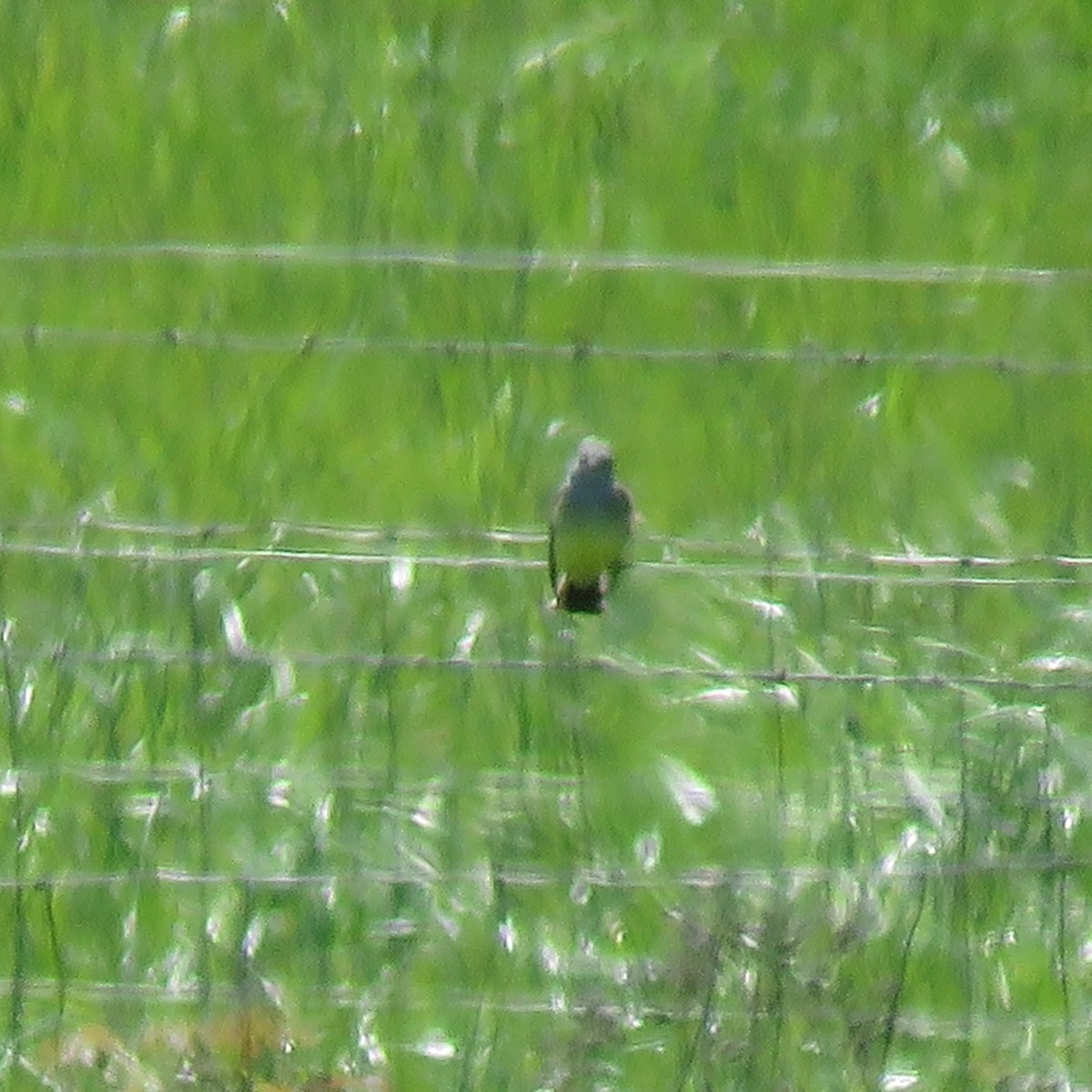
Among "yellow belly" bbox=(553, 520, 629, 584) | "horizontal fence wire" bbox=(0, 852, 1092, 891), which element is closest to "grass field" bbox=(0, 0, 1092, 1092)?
"horizontal fence wire" bbox=(0, 852, 1092, 891)

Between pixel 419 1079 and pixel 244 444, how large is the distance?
1.56 m

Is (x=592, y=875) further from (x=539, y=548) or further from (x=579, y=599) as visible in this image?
(x=539, y=548)

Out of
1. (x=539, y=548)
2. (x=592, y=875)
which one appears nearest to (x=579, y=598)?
(x=592, y=875)

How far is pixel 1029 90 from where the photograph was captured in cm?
667

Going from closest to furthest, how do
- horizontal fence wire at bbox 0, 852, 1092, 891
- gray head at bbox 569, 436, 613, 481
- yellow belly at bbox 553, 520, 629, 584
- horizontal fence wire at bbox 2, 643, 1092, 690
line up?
horizontal fence wire at bbox 0, 852, 1092, 891 < horizontal fence wire at bbox 2, 643, 1092, 690 < yellow belly at bbox 553, 520, 629, 584 < gray head at bbox 569, 436, 613, 481

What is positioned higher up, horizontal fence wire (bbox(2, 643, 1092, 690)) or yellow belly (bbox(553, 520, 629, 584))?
yellow belly (bbox(553, 520, 629, 584))

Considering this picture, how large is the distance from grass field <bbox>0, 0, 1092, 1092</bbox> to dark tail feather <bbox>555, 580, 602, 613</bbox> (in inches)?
6.5

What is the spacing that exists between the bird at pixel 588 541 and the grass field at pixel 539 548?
0.49 feet

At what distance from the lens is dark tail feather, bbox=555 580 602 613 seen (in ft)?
15.8

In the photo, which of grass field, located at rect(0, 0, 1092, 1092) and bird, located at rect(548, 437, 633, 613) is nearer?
grass field, located at rect(0, 0, 1092, 1092)

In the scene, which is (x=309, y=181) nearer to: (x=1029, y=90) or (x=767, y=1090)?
(x=1029, y=90)

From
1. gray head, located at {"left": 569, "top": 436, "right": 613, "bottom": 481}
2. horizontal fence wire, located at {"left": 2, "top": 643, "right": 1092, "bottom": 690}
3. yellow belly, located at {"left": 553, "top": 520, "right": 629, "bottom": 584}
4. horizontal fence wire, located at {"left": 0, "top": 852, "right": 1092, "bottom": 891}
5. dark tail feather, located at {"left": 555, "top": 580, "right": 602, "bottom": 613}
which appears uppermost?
gray head, located at {"left": 569, "top": 436, "right": 613, "bottom": 481}

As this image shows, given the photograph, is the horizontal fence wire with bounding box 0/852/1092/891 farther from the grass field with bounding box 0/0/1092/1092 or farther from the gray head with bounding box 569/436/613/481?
the gray head with bounding box 569/436/613/481

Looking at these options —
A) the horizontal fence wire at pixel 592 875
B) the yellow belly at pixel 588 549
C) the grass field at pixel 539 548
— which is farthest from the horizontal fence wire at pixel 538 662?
the horizontal fence wire at pixel 592 875
